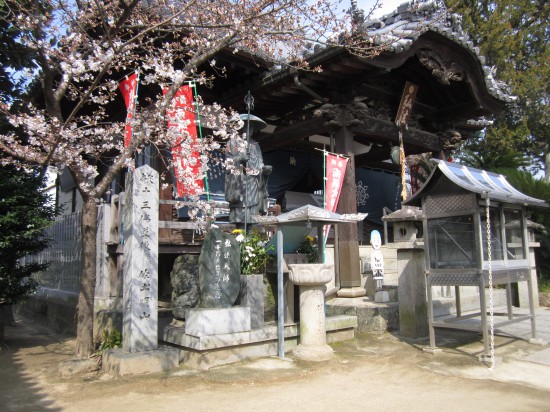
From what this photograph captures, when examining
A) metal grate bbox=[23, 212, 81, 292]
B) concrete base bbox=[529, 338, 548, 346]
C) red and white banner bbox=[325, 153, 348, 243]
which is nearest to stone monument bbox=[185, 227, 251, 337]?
red and white banner bbox=[325, 153, 348, 243]

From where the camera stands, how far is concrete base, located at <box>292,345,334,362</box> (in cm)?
611

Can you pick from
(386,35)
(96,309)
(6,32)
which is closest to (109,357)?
(96,309)

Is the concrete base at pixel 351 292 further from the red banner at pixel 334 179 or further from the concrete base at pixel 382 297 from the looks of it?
the red banner at pixel 334 179

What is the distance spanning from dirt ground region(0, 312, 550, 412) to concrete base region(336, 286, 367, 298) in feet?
8.01

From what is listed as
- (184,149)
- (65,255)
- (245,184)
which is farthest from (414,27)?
(65,255)

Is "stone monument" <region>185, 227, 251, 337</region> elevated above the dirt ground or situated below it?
above

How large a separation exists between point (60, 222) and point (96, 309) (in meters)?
3.27

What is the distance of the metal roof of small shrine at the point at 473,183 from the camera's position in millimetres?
6035

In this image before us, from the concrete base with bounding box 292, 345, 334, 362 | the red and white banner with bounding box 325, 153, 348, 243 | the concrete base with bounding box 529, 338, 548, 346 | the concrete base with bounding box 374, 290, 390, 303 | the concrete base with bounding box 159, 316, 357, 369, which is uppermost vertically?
the red and white banner with bounding box 325, 153, 348, 243

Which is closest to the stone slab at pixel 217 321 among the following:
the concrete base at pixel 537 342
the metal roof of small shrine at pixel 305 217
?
the metal roof of small shrine at pixel 305 217

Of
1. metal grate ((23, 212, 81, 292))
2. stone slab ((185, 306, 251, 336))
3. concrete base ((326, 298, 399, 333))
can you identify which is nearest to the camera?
stone slab ((185, 306, 251, 336))

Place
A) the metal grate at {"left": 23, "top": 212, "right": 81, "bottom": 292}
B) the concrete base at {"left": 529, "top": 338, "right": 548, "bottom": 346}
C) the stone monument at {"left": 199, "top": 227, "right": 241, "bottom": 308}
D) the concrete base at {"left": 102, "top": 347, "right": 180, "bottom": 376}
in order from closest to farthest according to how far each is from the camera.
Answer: the concrete base at {"left": 102, "top": 347, "right": 180, "bottom": 376}, the stone monument at {"left": 199, "top": 227, "right": 241, "bottom": 308}, the concrete base at {"left": 529, "top": 338, "right": 548, "bottom": 346}, the metal grate at {"left": 23, "top": 212, "right": 81, "bottom": 292}

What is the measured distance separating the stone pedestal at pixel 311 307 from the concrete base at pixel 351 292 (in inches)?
116

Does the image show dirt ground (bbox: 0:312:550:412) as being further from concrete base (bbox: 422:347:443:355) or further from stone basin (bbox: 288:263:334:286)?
stone basin (bbox: 288:263:334:286)
